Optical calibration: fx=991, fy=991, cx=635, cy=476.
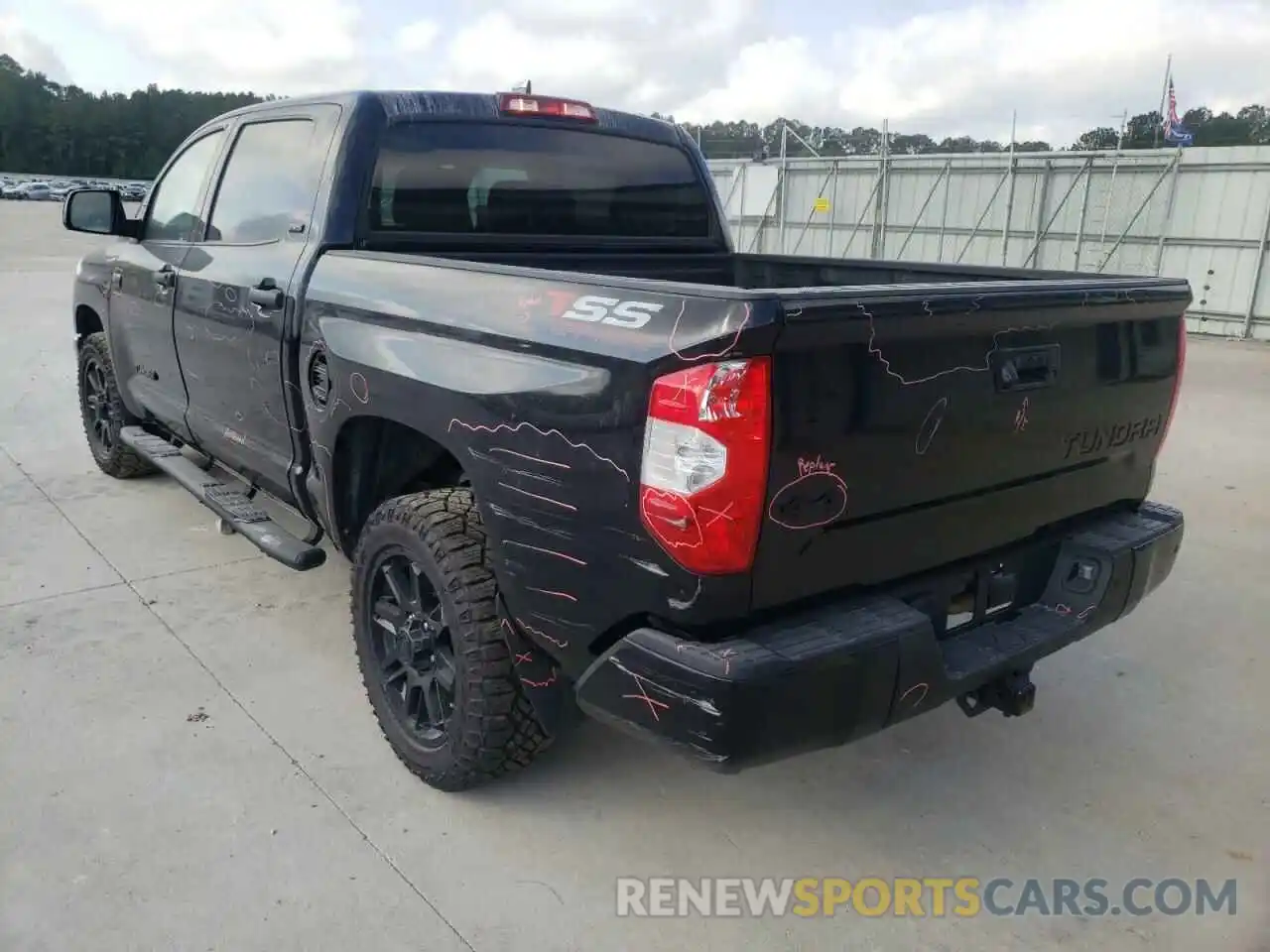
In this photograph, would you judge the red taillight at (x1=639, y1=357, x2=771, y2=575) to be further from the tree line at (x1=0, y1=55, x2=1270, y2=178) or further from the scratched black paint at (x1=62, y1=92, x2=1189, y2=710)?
the tree line at (x1=0, y1=55, x2=1270, y2=178)

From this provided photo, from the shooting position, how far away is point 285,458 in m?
3.46

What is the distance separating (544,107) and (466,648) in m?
2.18

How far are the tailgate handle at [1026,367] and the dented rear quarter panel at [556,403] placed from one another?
0.74 m

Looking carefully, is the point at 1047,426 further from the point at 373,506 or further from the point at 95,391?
the point at 95,391

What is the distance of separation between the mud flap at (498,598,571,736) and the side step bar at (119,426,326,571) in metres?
1.17

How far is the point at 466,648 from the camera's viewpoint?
8.33 feet

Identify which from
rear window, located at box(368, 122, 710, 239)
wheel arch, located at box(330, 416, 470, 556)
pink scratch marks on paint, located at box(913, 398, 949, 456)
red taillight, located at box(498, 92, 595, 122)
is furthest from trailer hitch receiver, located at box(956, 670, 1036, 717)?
red taillight, located at box(498, 92, 595, 122)

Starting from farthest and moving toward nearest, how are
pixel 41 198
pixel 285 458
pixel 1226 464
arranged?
pixel 41 198 < pixel 1226 464 < pixel 285 458

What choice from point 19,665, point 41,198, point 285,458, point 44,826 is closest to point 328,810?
point 44,826

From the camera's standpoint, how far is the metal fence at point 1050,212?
519 inches

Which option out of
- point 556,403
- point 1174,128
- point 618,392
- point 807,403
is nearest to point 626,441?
point 618,392

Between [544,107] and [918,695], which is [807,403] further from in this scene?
[544,107]

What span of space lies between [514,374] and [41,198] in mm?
67667

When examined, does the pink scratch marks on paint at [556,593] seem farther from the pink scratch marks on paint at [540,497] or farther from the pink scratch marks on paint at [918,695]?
the pink scratch marks on paint at [918,695]
